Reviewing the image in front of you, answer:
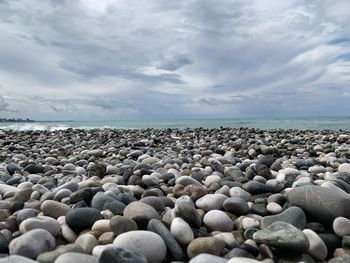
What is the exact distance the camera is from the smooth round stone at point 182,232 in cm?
199

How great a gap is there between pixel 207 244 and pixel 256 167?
1916 mm

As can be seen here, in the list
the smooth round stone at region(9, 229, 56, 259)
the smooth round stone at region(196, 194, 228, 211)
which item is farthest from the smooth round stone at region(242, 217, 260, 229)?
the smooth round stone at region(9, 229, 56, 259)

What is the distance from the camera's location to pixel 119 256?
1653 millimetres

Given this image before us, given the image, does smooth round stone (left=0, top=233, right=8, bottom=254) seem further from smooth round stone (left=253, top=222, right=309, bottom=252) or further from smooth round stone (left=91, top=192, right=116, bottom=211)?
smooth round stone (left=253, top=222, right=309, bottom=252)

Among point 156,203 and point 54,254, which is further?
point 156,203

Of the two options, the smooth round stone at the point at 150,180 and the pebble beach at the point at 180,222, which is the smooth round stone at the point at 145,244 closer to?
the pebble beach at the point at 180,222

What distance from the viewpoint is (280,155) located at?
5828 millimetres

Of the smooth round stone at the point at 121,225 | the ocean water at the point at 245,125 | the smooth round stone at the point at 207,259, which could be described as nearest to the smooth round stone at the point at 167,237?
the smooth round stone at the point at 121,225

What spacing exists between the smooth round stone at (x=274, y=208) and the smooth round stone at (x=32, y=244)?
1419 mm

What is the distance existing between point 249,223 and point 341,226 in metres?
0.53

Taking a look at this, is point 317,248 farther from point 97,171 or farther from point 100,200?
point 97,171

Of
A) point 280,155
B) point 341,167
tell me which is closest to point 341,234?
point 341,167

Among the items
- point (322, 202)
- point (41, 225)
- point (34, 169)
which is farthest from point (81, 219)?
point (34, 169)

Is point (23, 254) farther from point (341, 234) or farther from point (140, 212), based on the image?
point (341, 234)
